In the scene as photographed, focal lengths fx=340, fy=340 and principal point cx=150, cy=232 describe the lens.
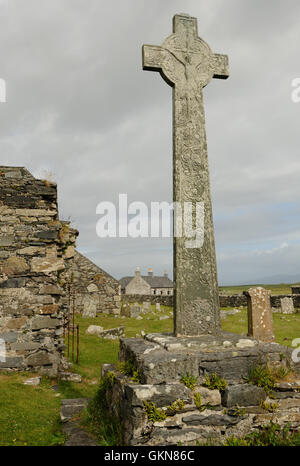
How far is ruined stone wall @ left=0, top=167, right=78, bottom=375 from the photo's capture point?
7.54m

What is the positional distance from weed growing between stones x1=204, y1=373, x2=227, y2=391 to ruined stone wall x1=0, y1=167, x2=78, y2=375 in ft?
16.7

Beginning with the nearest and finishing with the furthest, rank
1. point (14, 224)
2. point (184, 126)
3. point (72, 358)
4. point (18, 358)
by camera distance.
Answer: point (184, 126)
point (18, 358)
point (14, 224)
point (72, 358)

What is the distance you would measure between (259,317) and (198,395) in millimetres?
6435

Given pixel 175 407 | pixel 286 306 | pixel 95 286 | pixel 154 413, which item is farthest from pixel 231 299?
pixel 154 413

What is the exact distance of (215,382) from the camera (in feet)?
11.5

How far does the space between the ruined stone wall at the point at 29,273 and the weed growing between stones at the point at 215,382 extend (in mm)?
5099

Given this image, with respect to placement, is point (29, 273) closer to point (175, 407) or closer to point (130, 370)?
point (130, 370)

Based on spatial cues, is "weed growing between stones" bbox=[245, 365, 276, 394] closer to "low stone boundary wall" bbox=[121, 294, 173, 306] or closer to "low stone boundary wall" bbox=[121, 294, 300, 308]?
"low stone boundary wall" bbox=[121, 294, 300, 308]

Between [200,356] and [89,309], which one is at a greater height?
[200,356]

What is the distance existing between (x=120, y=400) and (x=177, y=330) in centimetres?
106

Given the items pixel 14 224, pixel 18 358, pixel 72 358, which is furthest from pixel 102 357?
A: pixel 14 224

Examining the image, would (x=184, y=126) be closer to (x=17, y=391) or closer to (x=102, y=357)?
(x=17, y=391)

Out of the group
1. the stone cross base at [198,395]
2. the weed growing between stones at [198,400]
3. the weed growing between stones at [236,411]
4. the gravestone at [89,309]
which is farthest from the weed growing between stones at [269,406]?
the gravestone at [89,309]

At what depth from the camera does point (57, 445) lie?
399 centimetres
